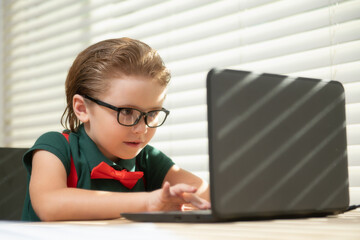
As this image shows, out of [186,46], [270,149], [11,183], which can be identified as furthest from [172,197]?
[186,46]

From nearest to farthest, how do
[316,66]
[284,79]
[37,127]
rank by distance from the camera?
1. [284,79]
2. [316,66]
3. [37,127]

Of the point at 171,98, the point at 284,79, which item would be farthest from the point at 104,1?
the point at 284,79

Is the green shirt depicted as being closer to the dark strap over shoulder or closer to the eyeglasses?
the dark strap over shoulder

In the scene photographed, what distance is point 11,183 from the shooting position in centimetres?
140

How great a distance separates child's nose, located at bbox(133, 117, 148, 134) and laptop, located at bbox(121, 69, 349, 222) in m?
0.44

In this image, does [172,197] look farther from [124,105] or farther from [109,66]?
[109,66]

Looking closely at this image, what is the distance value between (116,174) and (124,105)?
0.18 metres

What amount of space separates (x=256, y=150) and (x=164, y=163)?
2.38 ft

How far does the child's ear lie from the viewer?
125 cm

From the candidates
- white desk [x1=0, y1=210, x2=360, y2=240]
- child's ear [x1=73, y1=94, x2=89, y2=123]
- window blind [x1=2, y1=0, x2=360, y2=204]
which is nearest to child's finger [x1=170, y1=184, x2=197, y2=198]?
white desk [x1=0, y1=210, x2=360, y2=240]

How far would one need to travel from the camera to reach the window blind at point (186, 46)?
4.56 ft

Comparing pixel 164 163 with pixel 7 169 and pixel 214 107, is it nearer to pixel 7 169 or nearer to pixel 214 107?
pixel 7 169

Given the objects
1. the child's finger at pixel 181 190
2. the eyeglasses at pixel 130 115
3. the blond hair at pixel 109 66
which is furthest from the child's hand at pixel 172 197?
the blond hair at pixel 109 66

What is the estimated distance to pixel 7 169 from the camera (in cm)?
139
